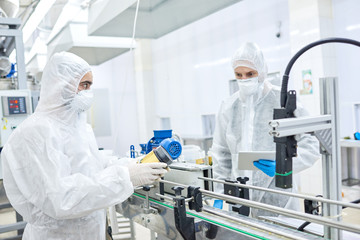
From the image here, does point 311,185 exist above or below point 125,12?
below

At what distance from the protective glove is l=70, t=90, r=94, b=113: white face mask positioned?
0.32 m

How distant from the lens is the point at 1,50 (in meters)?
3.33

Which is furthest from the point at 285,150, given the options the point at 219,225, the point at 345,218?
the point at 345,218

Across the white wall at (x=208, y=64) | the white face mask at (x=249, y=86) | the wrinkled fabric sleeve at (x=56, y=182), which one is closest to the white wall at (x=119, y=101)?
the white wall at (x=208, y=64)

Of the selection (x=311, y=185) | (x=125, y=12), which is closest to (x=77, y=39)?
(x=125, y=12)

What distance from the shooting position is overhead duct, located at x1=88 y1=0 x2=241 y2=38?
2406mm

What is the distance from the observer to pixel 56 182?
40.6 inches

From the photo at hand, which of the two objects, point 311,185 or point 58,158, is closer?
point 58,158

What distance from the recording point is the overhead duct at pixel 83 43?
3.57 meters

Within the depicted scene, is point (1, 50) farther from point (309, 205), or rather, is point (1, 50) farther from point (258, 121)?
point (309, 205)

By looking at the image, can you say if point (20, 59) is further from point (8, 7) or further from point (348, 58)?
point (348, 58)

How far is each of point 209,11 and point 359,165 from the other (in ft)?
7.65

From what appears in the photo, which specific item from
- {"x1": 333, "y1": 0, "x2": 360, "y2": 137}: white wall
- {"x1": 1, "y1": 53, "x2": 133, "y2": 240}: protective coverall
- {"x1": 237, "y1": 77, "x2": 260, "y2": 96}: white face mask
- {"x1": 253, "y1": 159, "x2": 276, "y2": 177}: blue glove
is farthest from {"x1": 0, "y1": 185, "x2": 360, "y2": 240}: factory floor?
{"x1": 253, "y1": 159, "x2": 276, "y2": 177}: blue glove

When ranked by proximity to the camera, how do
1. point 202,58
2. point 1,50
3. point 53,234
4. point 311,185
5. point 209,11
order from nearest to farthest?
1. point 53,234
2. point 209,11
3. point 1,50
4. point 311,185
5. point 202,58
